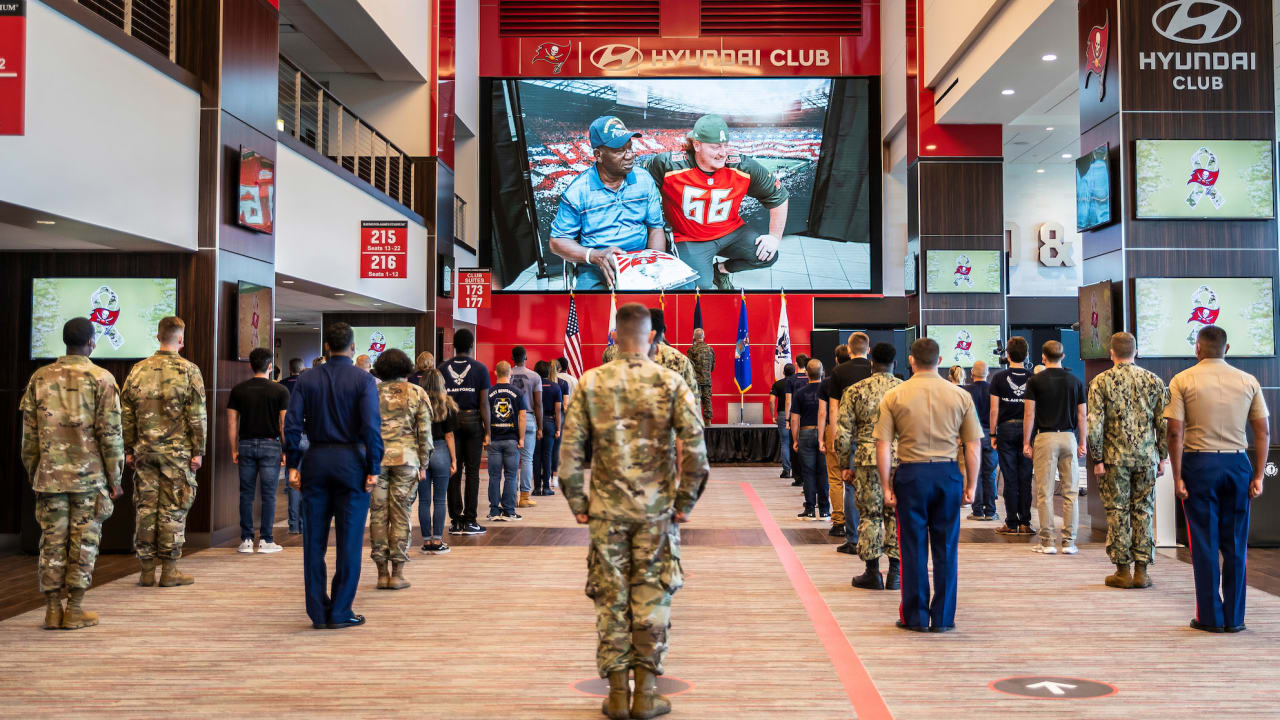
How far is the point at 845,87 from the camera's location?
818 inches

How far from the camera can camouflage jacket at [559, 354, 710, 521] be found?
3.97 m

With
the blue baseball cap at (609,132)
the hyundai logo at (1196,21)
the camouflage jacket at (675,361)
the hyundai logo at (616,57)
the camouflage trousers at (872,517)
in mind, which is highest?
the hyundai logo at (616,57)

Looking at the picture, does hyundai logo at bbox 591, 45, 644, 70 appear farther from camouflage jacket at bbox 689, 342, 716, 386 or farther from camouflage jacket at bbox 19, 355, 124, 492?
camouflage jacket at bbox 19, 355, 124, 492

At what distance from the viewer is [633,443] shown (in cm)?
400

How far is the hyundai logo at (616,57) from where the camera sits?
68.4 ft

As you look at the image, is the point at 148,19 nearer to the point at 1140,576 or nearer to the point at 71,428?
the point at 71,428

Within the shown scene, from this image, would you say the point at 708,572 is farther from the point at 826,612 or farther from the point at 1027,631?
the point at 1027,631

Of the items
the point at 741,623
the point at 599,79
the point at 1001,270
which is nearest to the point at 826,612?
the point at 741,623

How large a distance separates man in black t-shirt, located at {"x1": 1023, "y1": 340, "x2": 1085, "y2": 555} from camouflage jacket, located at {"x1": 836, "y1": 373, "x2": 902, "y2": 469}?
66.3 inches

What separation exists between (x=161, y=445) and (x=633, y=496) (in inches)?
161

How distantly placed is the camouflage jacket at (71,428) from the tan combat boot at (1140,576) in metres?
6.22

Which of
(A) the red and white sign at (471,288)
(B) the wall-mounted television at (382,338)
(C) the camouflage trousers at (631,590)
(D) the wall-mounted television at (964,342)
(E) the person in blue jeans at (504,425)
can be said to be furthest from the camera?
(A) the red and white sign at (471,288)

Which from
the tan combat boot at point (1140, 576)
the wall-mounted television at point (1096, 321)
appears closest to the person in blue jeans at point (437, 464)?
the tan combat boot at point (1140, 576)

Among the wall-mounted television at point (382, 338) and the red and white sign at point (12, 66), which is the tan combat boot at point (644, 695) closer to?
the red and white sign at point (12, 66)
